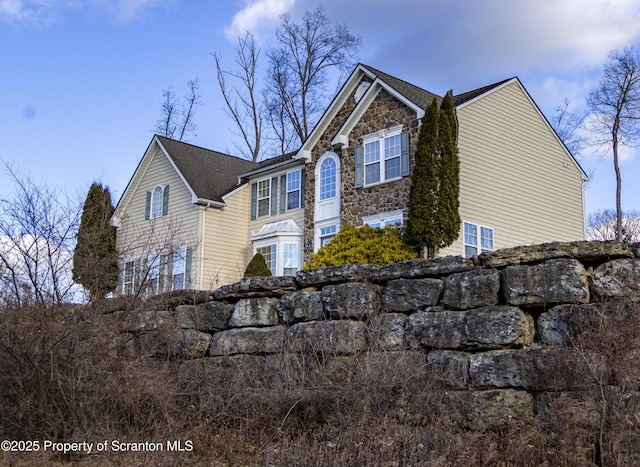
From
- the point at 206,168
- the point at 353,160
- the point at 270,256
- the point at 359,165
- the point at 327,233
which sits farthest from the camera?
the point at 206,168

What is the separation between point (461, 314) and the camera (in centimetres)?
740

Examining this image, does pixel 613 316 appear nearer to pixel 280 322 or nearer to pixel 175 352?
pixel 280 322

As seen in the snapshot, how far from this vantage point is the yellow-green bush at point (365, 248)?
610 inches

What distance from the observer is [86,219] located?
10.2 metres

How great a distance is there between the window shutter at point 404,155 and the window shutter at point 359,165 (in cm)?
132

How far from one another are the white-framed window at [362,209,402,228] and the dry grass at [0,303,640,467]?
8.94 meters

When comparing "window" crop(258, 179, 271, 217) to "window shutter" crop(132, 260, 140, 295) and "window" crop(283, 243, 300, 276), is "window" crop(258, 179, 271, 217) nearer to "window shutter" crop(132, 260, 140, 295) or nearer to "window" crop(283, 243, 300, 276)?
"window" crop(283, 243, 300, 276)

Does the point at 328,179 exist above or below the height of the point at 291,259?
above

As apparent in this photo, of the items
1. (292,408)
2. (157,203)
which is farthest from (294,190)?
(292,408)

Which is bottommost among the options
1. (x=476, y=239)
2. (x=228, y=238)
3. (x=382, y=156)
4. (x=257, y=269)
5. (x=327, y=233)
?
(x=257, y=269)

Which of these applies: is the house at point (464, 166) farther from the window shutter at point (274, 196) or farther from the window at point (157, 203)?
the window at point (157, 203)

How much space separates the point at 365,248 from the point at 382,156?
2.90 metres

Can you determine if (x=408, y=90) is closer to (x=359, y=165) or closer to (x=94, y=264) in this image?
(x=359, y=165)

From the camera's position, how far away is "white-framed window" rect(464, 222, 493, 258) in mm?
16844
